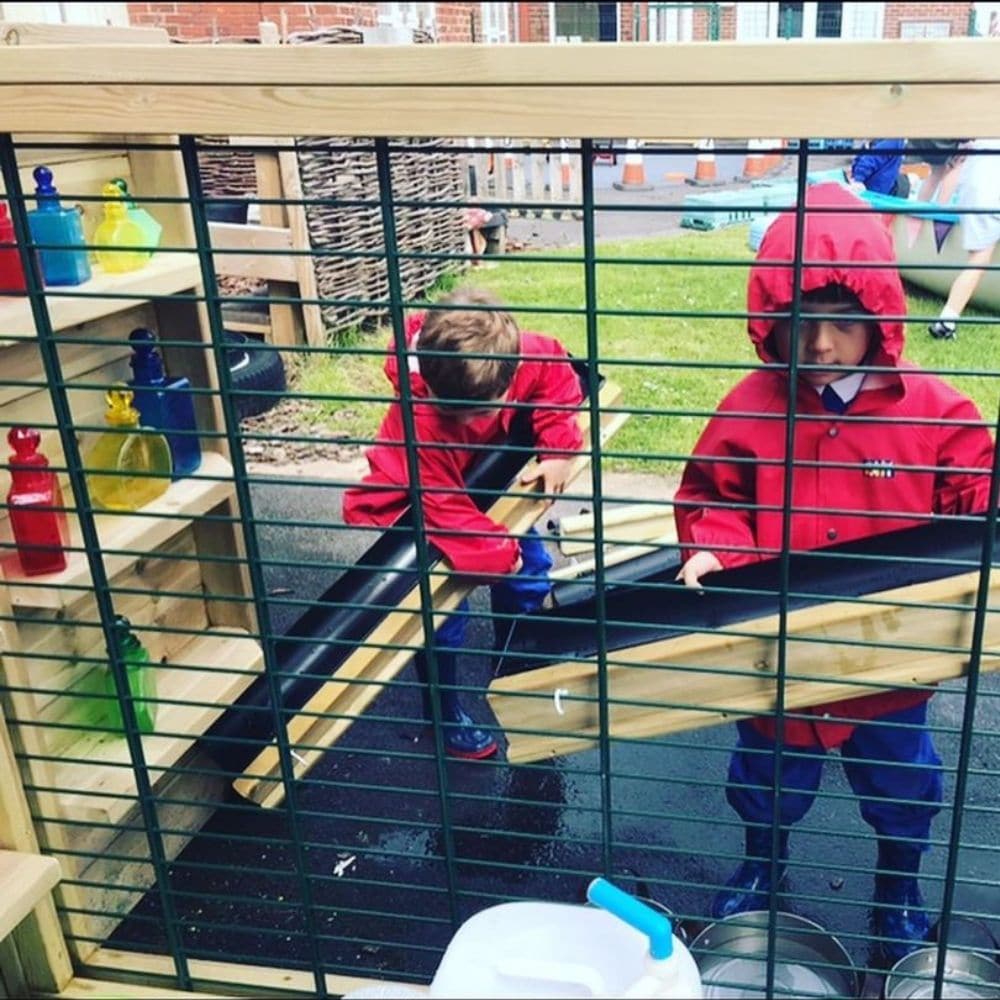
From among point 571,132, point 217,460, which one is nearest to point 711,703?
point 571,132

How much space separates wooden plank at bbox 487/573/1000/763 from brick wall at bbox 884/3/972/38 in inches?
659

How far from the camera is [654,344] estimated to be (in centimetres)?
625

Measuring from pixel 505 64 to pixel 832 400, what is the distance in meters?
0.98

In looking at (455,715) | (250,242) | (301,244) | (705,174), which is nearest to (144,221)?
(455,715)

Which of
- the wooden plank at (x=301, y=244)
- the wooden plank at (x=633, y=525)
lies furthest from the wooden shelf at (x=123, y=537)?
the wooden plank at (x=301, y=244)

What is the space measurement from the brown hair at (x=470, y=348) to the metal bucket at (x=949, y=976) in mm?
1355

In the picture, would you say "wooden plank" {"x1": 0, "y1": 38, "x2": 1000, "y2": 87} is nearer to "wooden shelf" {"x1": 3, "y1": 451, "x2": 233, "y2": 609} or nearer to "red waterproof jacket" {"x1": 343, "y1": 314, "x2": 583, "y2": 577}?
"wooden shelf" {"x1": 3, "y1": 451, "x2": 233, "y2": 609}

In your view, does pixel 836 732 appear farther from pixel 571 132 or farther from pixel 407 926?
pixel 571 132

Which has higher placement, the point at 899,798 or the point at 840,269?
the point at 840,269

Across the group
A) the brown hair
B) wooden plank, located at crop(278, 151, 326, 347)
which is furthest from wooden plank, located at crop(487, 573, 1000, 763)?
wooden plank, located at crop(278, 151, 326, 347)

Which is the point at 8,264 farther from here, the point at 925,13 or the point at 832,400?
the point at 925,13

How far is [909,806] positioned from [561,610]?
0.75 m

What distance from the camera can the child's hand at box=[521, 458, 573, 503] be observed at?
273 cm

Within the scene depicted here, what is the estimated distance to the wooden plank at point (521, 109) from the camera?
1217mm
